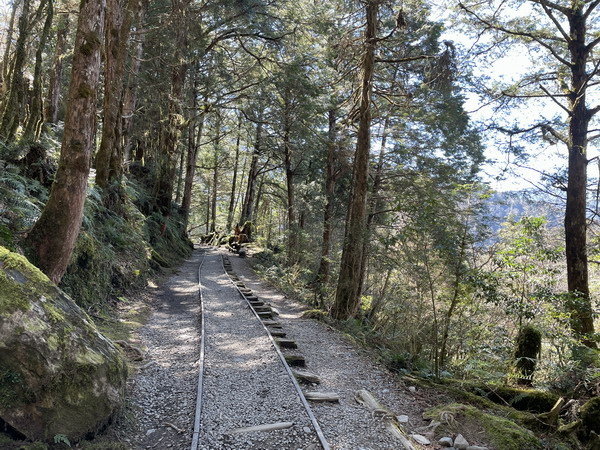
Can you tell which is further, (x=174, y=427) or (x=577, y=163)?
(x=577, y=163)

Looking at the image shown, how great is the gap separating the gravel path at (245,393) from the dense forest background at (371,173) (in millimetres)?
2463

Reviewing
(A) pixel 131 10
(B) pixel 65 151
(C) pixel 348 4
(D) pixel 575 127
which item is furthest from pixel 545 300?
(A) pixel 131 10

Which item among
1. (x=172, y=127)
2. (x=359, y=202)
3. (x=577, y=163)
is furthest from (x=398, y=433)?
(x=172, y=127)

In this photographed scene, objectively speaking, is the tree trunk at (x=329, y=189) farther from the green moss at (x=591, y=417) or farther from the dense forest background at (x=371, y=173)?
the green moss at (x=591, y=417)

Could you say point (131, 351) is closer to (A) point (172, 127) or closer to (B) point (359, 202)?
(B) point (359, 202)

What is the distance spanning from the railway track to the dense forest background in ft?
7.39

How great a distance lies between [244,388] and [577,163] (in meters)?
8.83

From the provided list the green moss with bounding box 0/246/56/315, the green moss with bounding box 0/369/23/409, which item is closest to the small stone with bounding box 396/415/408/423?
the green moss with bounding box 0/369/23/409

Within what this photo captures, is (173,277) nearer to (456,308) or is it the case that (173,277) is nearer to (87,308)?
(87,308)

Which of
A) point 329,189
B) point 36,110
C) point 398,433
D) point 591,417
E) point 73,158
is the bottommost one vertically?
point 398,433

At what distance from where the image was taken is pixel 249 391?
5.38 metres

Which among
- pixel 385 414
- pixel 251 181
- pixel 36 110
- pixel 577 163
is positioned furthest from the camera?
pixel 251 181

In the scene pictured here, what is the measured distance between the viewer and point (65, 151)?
6160mm

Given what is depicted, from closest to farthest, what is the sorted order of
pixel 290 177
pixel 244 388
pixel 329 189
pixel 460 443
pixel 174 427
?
pixel 174 427
pixel 460 443
pixel 244 388
pixel 329 189
pixel 290 177
